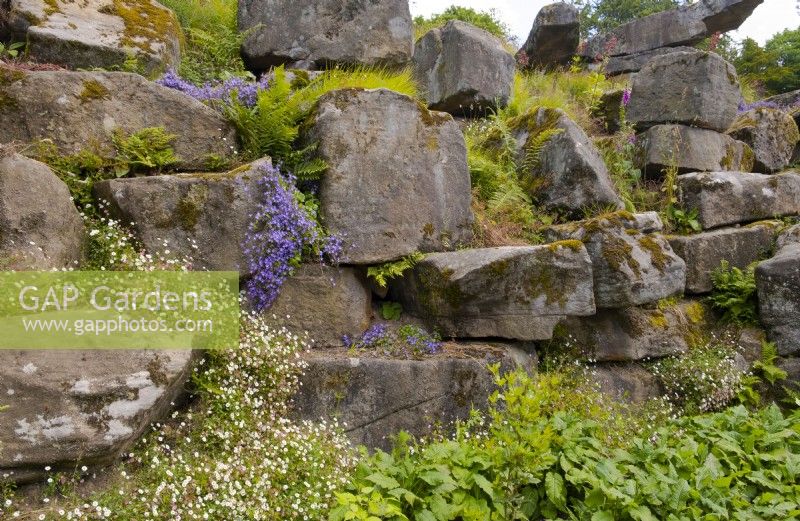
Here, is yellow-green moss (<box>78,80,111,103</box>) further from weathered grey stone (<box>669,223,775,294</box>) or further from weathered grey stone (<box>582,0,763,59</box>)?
weathered grey stone (<box>582,0,763,59</box>)

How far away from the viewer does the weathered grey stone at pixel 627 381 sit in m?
6.43

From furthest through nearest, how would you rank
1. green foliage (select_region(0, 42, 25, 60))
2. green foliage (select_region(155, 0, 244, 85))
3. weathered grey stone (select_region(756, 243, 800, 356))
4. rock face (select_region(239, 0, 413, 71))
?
1. rock face (select_region(239, 0, 413, 71))
2. green foliage (select_region(155, 0, 244, 85))
3. weathered grey stone (select_region(756, 243, 800, 356))
4. green foliage (select_region(0, 42, 25, 60))

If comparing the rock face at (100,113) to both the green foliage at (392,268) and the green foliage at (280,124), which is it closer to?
the green foliage at (280,124)

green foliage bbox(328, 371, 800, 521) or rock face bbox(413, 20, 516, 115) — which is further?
rock face bbox(413, 20, 516, 115)

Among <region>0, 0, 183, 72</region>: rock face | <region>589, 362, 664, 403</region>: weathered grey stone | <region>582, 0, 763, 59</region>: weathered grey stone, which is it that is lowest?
<region>589, 362, 664, 403</region>: weathered grey stone

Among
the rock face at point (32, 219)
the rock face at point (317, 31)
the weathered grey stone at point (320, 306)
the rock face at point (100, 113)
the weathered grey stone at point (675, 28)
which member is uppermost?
the weathered grey stone at point (675, 28)

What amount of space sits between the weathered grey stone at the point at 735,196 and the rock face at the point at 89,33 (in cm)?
679

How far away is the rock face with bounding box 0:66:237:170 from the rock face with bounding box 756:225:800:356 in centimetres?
630

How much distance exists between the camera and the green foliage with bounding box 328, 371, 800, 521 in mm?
3576

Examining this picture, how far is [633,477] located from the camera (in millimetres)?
3998

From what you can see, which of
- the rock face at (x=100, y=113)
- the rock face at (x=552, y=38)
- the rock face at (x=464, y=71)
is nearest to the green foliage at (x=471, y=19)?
the rock face at (x=552, y=38)

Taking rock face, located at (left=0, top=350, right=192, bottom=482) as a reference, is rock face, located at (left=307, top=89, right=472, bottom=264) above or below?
above

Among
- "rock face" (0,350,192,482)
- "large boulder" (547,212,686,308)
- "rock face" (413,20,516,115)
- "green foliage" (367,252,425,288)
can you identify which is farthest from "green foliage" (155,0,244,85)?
"large boulder" (547,212,686,308)

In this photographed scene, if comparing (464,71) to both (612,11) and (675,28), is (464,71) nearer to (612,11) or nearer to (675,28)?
(675,28)
